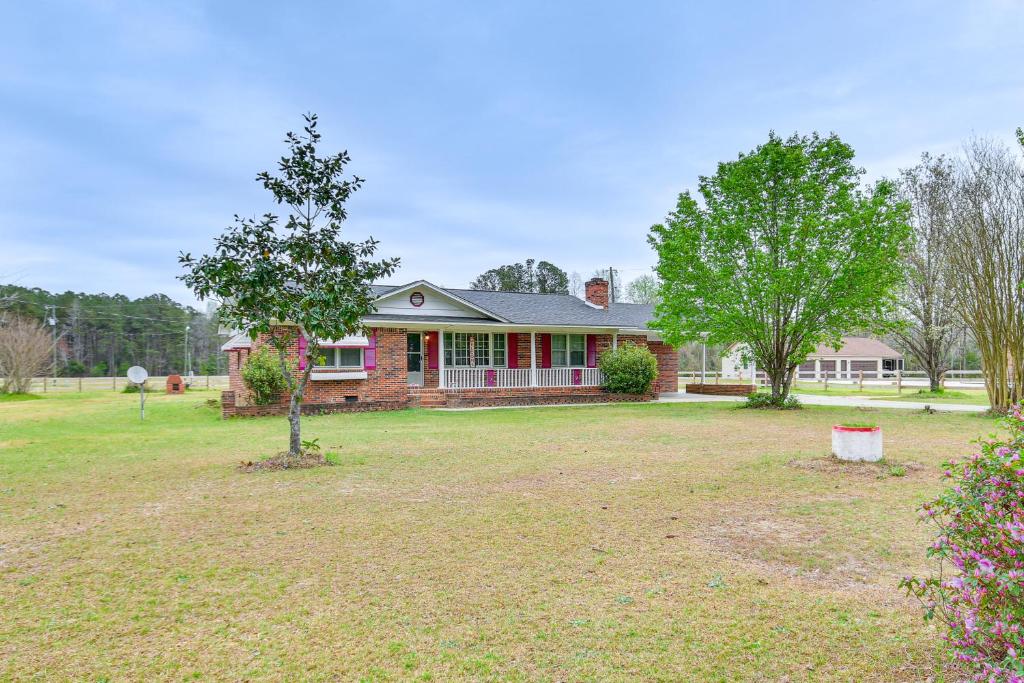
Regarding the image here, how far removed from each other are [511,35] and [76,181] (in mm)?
19347

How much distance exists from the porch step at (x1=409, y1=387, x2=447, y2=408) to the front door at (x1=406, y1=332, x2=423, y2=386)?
1.15 metres

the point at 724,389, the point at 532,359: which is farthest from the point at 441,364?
the point at 724,389

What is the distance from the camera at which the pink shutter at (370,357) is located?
18203 mm

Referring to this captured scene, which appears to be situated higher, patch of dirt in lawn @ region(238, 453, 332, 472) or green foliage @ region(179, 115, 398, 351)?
green foliage @ region(179, 115, 398, 351)

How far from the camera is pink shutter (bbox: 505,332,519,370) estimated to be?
20859 mm

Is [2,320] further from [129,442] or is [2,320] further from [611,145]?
Result: [611,145]

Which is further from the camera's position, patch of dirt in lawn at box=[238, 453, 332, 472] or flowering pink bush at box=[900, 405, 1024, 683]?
patch of dirt in lawn at box=[238, 453, 332, 472]

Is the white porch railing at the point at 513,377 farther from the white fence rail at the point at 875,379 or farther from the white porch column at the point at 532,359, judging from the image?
the white fence rail at the point at 875,379

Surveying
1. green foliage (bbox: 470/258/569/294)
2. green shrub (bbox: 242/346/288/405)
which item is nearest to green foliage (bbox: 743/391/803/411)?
green shrub (bbox: 242/346/288/405)

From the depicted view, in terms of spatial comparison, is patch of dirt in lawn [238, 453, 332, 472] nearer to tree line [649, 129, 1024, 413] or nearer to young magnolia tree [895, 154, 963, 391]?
tree line [649, 129, 1024, 413]

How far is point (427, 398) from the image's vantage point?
1875cm

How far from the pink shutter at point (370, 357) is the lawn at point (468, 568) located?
30.0 feet

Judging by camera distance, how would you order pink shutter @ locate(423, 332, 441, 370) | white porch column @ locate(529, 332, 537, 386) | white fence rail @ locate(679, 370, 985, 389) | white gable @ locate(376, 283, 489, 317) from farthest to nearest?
white fence rail @ locate(679, 370, 985, 389) < white porch column @ locate(529, 332, 537, 386) < pink shutter @ locate(423, 332, 441, 370) < white gable @ locate(376, 283, 489, 317)

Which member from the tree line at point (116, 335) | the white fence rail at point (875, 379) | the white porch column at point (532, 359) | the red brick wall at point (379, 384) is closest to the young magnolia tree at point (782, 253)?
the white porch column at point (532, 359)
